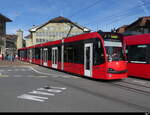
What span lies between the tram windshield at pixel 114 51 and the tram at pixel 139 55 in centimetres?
201

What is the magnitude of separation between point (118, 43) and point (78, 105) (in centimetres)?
685

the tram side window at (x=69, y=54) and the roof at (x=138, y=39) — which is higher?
the roof at (x=138, y=39)

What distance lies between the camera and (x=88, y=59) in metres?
13.7

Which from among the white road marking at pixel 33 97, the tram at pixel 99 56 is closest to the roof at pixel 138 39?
the tram at pixel 99 56

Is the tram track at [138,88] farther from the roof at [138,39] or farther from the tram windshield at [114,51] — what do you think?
the roof at [138,39]

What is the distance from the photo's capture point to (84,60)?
561 inches

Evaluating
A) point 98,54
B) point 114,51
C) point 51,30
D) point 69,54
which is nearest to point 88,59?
point 98,54

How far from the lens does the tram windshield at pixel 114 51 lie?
12408mm

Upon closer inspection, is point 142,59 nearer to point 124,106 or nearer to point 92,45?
point 92,45

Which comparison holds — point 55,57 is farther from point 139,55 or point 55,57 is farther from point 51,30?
point 51,30

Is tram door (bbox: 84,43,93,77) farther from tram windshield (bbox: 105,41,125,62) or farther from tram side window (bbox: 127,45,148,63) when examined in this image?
tram side window (bbox: 127,45,148,63)

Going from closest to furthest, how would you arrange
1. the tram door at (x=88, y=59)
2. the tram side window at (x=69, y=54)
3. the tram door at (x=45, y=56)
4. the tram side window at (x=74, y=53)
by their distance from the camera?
the tram door at (x=88, y=59)
the tram side window at (x=74, y=53)
the tram side window at (x=69, y=54)
the tram door at (x=45, y=56)

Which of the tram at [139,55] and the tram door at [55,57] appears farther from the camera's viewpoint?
the tram door at [55,57]

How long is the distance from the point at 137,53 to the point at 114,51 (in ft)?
9.16
